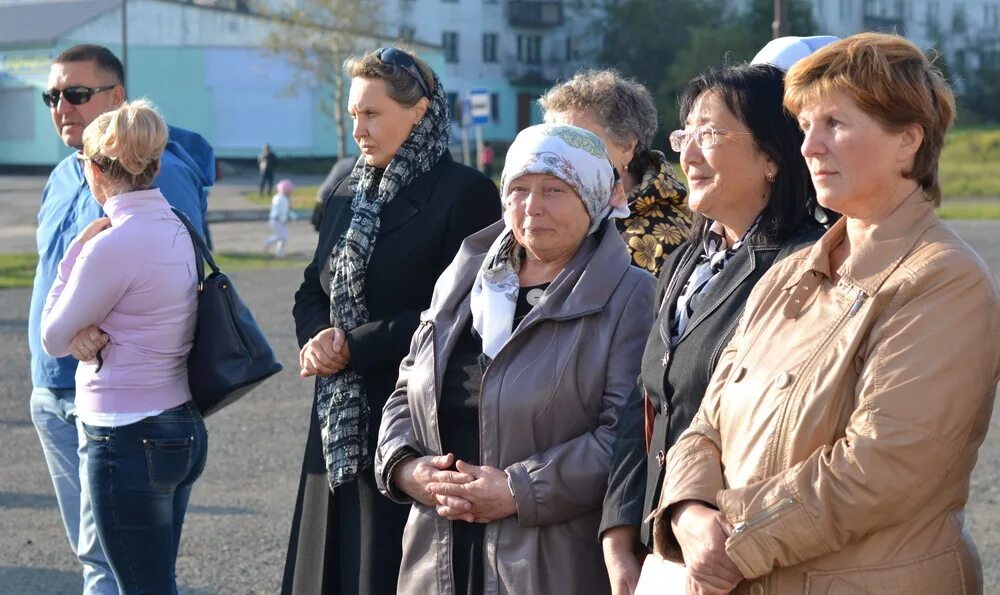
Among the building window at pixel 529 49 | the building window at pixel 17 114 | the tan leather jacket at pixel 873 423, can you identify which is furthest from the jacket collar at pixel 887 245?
the building window at pixel 529 49

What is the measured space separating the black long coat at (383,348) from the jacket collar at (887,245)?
1.85 m

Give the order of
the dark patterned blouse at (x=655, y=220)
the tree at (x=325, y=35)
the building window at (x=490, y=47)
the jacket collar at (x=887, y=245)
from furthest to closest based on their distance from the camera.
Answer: the building window at (x=490, y=47) → the tree at (x=325, y=35) → the dark patterned blouse at (x=655, y=220) → the jacket collar at (x=887, y=245)

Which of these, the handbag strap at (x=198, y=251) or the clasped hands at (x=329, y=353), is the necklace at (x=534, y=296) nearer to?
the clasped hands at (x=329, y=353)

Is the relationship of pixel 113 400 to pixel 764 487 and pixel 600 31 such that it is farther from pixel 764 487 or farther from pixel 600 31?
pixel 600 31

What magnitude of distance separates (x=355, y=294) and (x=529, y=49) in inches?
2590

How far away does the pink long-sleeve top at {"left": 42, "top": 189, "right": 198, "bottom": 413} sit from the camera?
405 cm

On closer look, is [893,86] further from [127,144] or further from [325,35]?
[325,35]

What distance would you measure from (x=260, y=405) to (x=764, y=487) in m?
6.94

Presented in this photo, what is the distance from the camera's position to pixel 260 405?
359 inches

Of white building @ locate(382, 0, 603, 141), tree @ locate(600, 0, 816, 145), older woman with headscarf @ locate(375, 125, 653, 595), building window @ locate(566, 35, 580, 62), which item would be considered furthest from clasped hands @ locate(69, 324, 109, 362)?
building window @ locate(566, 35, 580, 62)

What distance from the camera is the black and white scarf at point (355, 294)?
4.19 m

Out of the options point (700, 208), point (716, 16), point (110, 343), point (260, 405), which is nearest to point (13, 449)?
point (260, 405)

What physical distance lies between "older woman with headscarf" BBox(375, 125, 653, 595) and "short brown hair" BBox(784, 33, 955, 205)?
3.26 ft

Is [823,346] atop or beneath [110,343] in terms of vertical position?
atop
